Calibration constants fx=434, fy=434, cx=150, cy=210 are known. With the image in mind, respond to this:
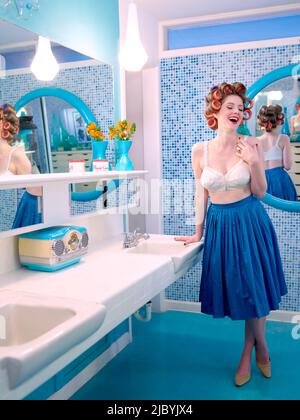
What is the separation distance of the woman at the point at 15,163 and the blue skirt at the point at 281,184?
6.63ft

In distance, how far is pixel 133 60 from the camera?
2922 mm

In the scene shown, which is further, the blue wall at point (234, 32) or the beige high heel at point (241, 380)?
the blue wall at point (234, 32)

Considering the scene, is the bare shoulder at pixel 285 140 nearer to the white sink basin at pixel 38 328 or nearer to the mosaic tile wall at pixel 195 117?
the mosaic tile wall at pixel 195 117

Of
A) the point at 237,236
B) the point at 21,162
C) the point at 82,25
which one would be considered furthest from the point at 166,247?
the point at 82,25

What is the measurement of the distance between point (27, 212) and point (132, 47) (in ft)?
4.75

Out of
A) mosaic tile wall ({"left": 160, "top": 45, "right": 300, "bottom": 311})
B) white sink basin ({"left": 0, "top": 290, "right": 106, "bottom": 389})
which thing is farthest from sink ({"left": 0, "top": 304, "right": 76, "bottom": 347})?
mosaic tile wall ({"left": 160, "top": 45, "right": 300, "bottom": 311})

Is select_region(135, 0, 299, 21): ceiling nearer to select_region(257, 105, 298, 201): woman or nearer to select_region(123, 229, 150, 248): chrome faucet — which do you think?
select_region(257, 105, 298, 201): woman

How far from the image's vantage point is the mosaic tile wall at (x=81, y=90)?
1.95m

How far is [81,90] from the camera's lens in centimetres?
258

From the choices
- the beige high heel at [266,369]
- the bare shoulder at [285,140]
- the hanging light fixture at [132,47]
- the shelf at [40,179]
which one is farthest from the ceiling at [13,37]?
the beige high heel at [266,369]

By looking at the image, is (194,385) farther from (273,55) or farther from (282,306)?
(273,55)

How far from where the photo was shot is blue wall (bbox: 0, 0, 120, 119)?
222cm

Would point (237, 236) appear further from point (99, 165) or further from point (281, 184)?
point (281, 184)
